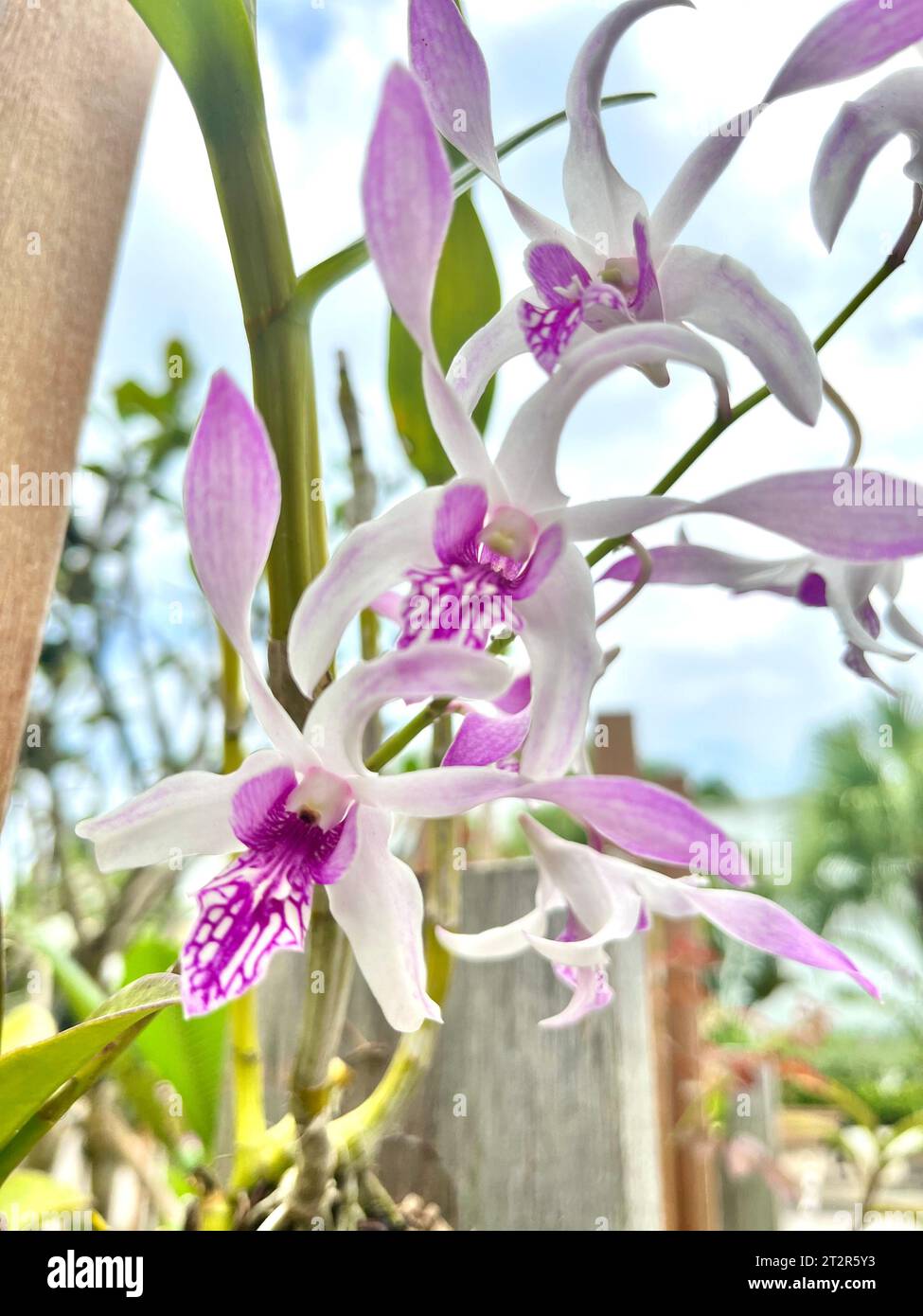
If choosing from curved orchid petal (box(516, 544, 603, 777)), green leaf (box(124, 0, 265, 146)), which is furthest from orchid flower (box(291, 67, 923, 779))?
green leaf (box(124, 0, 265, 146))

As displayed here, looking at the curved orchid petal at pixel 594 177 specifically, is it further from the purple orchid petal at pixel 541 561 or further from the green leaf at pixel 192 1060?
the green leaf at pixel 192 1060

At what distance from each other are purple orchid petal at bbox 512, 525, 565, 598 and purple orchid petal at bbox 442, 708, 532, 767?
44mm

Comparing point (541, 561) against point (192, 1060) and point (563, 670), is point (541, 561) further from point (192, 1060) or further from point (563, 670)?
point (192, 1060)

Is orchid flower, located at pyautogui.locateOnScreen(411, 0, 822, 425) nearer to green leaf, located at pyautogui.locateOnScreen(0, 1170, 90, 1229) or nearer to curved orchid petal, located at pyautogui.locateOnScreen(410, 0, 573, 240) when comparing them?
curved orchid petal, located at pyautogui.locateOnScreen(410, 0, 573, 240)

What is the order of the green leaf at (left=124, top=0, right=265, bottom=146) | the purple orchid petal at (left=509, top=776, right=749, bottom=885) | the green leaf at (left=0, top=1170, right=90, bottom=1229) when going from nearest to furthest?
the purple orchid petal at (left=509, top=776, right=749, bottom=885), the green leaf at (left=124, top=0, right=265, bottom=146), the green leaf at (left=0, top=1170, right=90, bottom=1229)

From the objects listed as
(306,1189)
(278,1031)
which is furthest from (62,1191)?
(306,1189)

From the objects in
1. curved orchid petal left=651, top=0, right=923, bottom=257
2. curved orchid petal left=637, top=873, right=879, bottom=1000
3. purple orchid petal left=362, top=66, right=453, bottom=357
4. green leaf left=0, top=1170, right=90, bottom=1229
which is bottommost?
green leaf left=0, top=1170, right=90, bottom=1229

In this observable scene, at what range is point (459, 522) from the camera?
19 cm

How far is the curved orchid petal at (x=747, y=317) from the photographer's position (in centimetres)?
20

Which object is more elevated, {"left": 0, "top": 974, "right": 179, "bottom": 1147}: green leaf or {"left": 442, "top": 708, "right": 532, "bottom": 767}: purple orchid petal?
{"left": 442, "top": 708, "right": 532, "bottom": 767}: purple orchid petal

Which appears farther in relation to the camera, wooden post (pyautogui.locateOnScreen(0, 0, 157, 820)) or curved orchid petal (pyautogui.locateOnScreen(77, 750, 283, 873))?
wooden post (pyautogui.locateOnScreen(0, 0, 157, 820))

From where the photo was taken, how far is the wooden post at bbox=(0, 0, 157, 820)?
1.05ft

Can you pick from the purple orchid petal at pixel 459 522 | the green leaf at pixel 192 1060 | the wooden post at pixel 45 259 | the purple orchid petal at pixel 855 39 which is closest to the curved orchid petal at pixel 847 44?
the purple orchid petal at pixel 855 39
